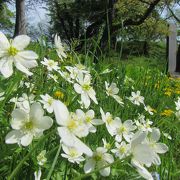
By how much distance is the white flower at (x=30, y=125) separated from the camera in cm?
67

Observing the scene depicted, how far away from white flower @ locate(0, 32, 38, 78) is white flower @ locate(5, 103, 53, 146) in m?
0.07

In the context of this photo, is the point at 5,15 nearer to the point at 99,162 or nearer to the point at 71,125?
the point at 99,162

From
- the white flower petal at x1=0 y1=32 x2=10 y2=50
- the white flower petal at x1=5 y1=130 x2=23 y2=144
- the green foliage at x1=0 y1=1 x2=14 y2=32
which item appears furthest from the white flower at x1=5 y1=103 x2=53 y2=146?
the green foliage at x1=0 y1=1 x2=14 y2=32

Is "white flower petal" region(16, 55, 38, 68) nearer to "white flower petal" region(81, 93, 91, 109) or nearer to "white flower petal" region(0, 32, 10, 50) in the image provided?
"white flower petal" region(0, 32, 10, 50)

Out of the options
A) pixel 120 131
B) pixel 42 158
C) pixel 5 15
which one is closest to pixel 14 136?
pixel 42 158

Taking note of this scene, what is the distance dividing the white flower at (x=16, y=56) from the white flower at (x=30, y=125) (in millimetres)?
75

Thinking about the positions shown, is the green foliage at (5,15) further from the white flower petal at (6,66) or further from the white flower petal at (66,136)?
the white flower petal at (66,136)

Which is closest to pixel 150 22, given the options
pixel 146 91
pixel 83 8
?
pixel 83 8

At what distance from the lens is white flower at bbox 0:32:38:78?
72 centimetres

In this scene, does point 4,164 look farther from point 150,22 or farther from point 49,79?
point 150,22

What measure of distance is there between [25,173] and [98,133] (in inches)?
16.2

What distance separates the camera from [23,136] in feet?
2.20

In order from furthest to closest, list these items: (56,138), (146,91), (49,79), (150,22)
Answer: (150,22) < (146,91) < (49,79) < (56,138)

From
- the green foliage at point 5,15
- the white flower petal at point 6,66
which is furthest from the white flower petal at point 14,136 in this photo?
the green foliage at point 5,15
